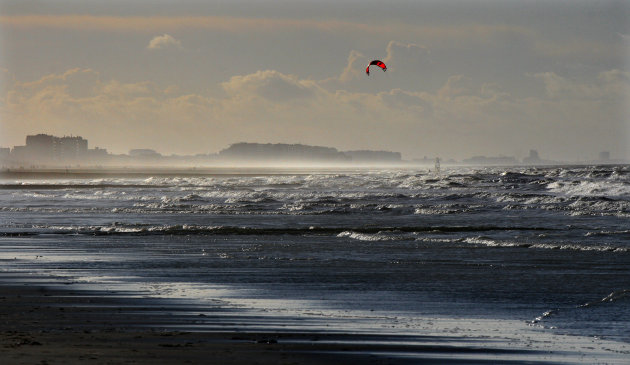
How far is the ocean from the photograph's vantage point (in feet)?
36.0

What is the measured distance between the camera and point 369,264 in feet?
58.2

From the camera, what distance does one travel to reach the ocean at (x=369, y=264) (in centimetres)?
1099

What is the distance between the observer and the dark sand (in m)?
8.30

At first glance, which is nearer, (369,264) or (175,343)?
(175,343)

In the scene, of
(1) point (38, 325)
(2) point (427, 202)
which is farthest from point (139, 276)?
(2) point (427, 202)

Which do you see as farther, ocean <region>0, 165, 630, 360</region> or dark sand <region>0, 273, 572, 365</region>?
ocean <region>0, 165, 630, 360</region>

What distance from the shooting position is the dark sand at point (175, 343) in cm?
830

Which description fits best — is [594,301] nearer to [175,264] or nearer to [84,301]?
[84,301]

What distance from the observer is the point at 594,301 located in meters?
12.4

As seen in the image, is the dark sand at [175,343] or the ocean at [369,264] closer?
the dark sand at [175,343]

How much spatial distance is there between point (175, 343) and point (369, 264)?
9158 millimetres

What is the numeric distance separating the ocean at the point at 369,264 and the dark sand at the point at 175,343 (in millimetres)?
501

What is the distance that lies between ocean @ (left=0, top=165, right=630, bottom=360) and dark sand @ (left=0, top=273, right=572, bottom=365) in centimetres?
50

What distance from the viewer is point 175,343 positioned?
356 inches
